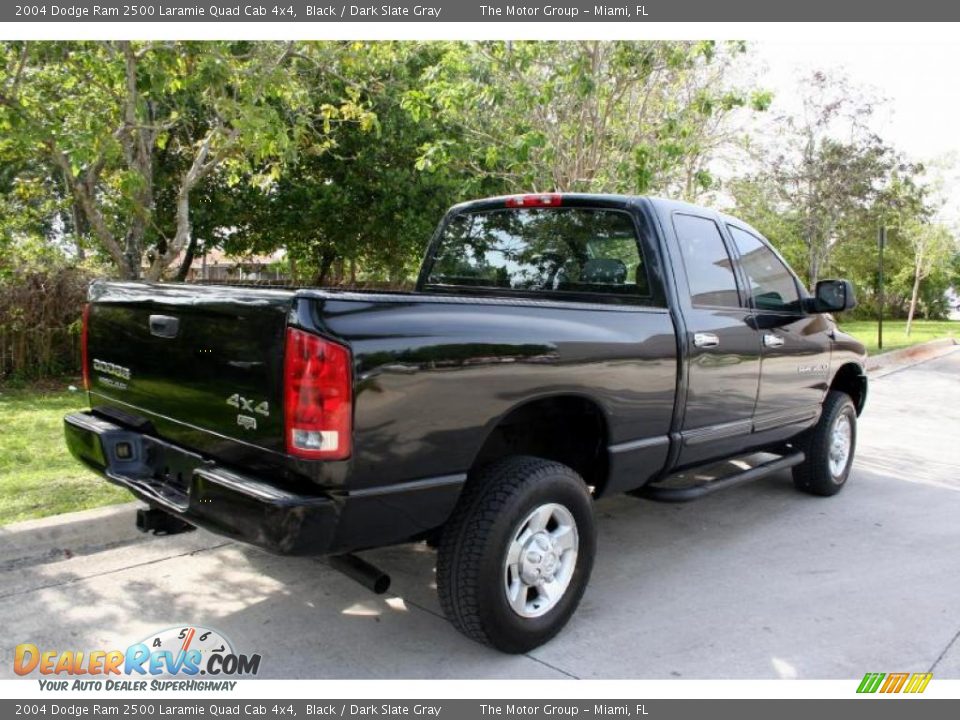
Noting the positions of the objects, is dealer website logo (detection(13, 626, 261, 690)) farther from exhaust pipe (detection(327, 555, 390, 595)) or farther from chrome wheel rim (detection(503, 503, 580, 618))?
chrome wheel rim (detection(503, 503, 580, 618))

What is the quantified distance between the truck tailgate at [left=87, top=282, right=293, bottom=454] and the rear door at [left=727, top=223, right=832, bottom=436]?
3.03 metres

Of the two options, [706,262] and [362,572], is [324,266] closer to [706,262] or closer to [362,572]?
[706,262]

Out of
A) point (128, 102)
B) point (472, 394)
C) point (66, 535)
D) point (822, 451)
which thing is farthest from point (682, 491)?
point (128, 102)

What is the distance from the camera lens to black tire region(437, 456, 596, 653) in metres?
2.98

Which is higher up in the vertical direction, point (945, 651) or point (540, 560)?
point (540, 560)

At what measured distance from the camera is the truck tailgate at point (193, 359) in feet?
8.80

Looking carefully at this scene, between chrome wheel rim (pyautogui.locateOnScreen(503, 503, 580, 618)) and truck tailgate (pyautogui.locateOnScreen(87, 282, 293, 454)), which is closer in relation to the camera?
truck tailgate (pyautogui.locateOnScreen(87, 282, 293, 454))

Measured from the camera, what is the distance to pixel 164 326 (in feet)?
10.3

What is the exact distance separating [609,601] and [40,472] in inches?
158

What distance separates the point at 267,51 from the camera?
23.5 ft

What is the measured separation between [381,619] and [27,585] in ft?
5.67

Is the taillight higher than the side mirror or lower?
lower

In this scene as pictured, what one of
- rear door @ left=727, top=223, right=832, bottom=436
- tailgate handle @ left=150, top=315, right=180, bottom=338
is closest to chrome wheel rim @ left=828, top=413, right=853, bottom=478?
rear door @ left=727, top=223, right=832, bottom=436

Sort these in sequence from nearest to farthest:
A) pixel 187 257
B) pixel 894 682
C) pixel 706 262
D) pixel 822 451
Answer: pixel 894 682, pixel 706 262, pixel 822 451, pixel 187 257
